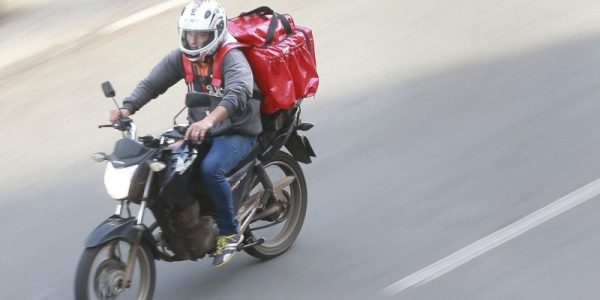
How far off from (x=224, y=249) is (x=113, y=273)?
85 cm

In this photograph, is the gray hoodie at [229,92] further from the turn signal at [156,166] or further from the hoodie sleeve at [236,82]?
the turn signal at [156,166]

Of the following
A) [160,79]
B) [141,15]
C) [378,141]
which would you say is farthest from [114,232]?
[141,15]

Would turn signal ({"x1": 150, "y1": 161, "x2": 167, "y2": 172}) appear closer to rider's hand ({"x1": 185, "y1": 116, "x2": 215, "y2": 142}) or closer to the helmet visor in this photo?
rider's hand ({"x1": 185, "y1": 116, "x2": 215, "y2": 142})

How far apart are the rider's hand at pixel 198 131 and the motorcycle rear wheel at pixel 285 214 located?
3.80ft

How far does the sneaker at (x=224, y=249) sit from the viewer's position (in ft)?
22.9

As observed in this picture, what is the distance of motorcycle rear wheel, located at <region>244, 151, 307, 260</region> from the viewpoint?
765 cm

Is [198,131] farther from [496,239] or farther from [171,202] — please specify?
[496,239]

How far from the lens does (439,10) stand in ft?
41.8

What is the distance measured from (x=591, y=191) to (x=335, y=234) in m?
1.98

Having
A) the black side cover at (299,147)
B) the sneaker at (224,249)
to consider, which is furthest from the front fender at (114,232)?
the black side cover at (299,147)

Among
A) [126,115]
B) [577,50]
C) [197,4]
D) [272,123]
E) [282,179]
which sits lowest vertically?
[577,50]

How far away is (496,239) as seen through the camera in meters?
7.71

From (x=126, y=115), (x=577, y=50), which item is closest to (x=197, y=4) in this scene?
(x=126, y=115)

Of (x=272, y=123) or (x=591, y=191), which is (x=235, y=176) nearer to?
(x=272, y=123)
